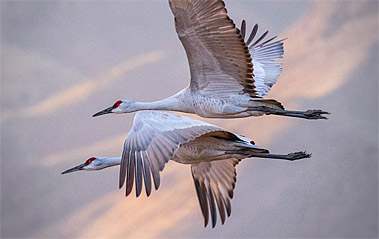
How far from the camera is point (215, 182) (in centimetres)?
731

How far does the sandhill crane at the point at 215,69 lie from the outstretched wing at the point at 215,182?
744mm

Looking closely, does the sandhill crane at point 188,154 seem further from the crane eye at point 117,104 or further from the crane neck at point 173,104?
the crane eye at point 117,104

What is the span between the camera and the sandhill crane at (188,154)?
19.2ft

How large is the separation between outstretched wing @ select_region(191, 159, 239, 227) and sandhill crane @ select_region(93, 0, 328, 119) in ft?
2.44

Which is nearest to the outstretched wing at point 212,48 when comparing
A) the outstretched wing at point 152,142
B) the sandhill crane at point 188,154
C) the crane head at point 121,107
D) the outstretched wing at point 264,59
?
the sandhill crane at point 188,154

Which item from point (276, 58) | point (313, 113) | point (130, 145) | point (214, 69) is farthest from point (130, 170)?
point (276, 58)

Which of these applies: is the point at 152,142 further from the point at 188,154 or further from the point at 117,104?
the point at 117,104

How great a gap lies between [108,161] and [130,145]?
A: 1.67m

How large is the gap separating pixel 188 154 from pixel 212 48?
0.99 m

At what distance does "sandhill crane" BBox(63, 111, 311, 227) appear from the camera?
5.84 metres

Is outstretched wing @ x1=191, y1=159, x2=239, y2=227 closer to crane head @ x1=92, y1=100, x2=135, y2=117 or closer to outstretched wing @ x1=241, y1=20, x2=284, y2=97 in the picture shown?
crane head @ x1=92, y1=100, x2=135, y2=117

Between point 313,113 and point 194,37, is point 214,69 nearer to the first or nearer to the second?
point 194,37

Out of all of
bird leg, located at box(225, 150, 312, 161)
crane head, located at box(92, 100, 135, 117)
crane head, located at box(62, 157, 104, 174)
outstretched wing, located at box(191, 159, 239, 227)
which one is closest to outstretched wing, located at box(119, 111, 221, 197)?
bird leg, located at box(225, 150, 312, 161)

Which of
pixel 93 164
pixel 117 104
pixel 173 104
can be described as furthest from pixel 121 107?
pixel 93 164
